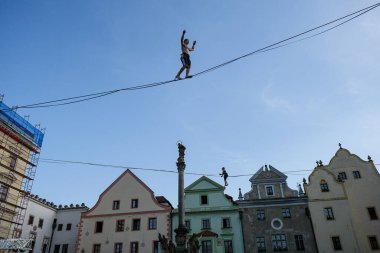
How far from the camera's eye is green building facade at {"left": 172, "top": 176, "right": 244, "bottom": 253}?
3478 cm

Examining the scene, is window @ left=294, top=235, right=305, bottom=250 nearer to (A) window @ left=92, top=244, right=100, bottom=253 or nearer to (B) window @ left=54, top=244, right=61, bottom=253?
(A) window @ left=92, top=244, right=100, bottom=253

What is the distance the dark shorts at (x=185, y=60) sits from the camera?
14852 millimetres

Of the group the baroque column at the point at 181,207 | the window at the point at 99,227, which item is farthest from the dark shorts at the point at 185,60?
the window at the point at 99,227

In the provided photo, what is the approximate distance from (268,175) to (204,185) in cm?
760

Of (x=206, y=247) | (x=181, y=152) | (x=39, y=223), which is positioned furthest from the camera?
(x=39, y=223)

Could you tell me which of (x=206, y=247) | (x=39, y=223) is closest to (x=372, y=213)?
(x=206, y=247)

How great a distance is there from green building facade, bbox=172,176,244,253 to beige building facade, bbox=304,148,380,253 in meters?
8.49

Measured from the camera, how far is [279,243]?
112 feet

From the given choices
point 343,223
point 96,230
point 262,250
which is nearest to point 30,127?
point 96,230

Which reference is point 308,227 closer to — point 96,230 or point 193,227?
point 193,227

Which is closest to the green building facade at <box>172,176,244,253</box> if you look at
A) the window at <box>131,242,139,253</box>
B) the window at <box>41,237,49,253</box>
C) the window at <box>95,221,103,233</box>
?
the window at <box>131,242,139,253</box>

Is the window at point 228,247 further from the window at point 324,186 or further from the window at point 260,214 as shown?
the window at point 324,186

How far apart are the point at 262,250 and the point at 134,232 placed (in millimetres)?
14293

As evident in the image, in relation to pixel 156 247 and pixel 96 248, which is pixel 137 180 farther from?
pixel 96 248
